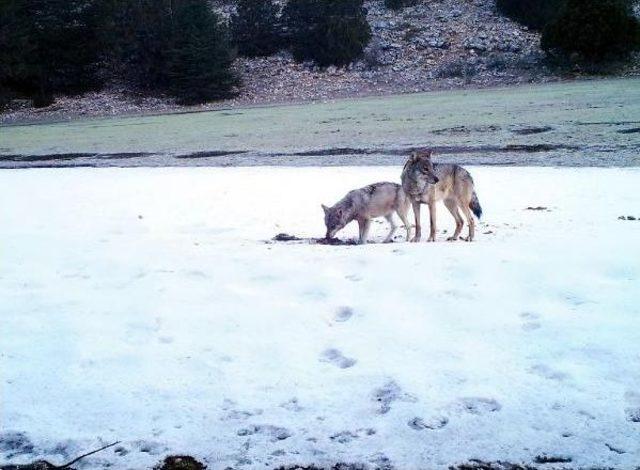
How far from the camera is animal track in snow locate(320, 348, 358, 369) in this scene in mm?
4406

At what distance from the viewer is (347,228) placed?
34.5 feet

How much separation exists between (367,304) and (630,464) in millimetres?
2477

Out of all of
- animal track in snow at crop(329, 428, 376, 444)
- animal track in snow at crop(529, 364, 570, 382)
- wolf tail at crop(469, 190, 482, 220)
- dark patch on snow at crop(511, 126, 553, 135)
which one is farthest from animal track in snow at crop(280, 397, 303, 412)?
dark patch on snow at crop(511, 126, 553, 135)

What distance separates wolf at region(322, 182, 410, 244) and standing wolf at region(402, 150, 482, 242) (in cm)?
27

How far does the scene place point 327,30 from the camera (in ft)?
162

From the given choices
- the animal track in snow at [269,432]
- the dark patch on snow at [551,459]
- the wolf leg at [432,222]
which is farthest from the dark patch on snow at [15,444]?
the wolf leg at [432,222]

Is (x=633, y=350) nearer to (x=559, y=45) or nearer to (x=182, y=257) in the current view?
(x=182, y=257)

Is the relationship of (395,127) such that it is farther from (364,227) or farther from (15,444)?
(15,444)

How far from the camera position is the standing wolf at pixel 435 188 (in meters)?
8.79

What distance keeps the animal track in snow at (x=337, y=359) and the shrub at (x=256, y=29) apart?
50.1m

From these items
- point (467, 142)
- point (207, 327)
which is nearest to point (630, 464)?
point (207, 327)

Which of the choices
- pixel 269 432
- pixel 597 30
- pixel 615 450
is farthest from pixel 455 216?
pixel 597 30

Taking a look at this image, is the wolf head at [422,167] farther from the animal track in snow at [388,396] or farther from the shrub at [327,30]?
the shrub at [327,30]

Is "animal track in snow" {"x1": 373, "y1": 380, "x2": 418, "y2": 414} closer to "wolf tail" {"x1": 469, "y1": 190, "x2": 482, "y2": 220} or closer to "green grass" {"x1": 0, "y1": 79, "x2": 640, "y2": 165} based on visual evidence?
"wolf tail" {"x1": 469, "y1": 190, "x2": 482, "y2": 220}
